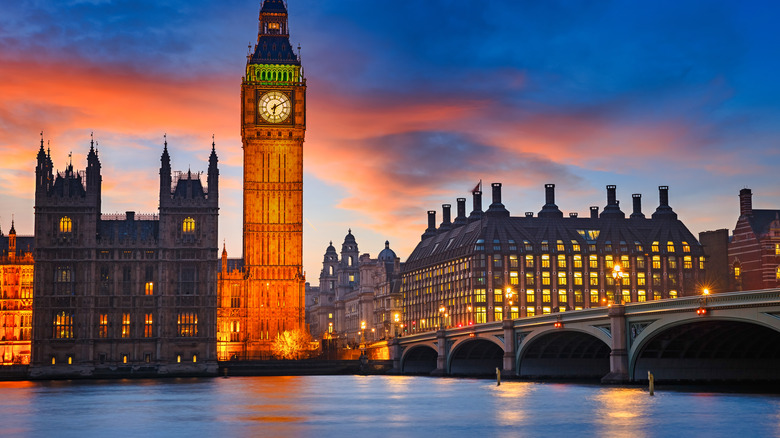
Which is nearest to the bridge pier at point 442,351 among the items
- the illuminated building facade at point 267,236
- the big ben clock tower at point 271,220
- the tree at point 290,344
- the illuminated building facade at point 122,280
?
the illuminated building facade at point 122,280

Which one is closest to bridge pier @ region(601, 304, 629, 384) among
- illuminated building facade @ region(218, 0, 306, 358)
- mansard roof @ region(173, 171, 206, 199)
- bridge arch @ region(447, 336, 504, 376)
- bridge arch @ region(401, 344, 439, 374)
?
bridge arch @ region(447, 336, 504, 376)

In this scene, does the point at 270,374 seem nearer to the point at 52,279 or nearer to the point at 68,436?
the point at 52,279

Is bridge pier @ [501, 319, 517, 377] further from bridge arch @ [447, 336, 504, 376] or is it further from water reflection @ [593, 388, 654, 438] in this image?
water reflection @ [593, 388, 654, 438]

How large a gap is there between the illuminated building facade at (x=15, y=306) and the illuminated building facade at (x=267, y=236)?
33.6 m

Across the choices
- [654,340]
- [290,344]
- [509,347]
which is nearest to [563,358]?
[509,347]

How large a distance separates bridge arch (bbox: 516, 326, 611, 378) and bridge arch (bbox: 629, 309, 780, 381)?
17377 millimetres

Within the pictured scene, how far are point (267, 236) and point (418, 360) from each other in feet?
132

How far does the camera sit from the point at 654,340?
306 feet

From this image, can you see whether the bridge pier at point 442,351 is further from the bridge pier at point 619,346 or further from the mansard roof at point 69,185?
the mansard roof at point 69,185

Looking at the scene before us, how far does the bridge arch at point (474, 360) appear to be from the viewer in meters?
145

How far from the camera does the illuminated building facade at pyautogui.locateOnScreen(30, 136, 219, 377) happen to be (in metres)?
168

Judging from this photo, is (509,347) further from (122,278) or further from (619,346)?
(122,278)

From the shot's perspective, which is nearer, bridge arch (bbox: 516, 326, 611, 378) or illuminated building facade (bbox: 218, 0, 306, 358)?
bridge arch (bbox: 516, 326, 611, 378)

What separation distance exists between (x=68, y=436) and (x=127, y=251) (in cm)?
11629
